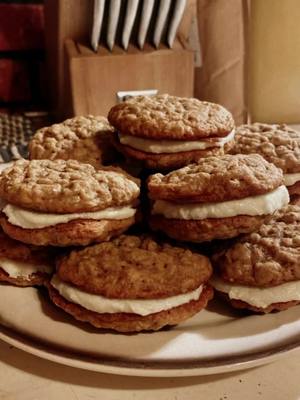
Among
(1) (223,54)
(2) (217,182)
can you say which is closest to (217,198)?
(2) (217,182)

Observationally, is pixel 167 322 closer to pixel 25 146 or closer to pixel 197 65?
pixel 25 146


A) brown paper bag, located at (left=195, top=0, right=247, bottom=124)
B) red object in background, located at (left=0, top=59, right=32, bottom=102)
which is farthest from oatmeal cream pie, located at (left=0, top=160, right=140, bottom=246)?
red object in background, located at (left=0, top=59, right=32, bottom=102)

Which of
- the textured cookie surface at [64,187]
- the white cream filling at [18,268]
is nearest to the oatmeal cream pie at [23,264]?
the white cream filling at [18,268]

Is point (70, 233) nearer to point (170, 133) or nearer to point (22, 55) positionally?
point (170, 133)

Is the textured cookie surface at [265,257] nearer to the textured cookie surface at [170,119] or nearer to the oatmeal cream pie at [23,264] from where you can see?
the textured cookie surface at [170,119]

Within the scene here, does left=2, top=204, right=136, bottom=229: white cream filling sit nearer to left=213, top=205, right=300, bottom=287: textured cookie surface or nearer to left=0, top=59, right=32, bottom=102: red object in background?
left=213, top=205, right=300, bottom=287: textured cookie surface
